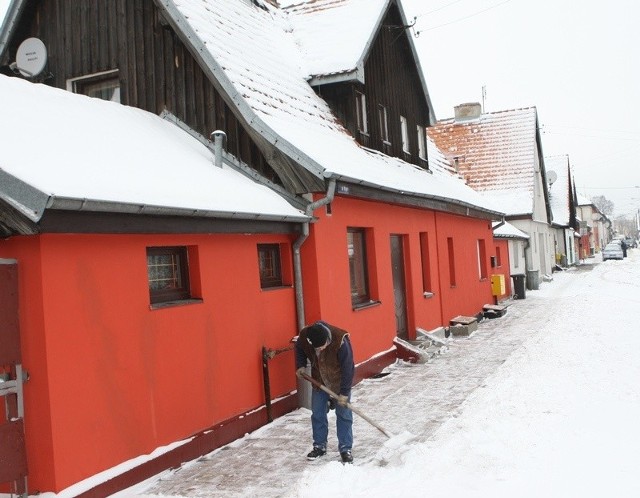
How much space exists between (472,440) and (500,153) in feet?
82.6

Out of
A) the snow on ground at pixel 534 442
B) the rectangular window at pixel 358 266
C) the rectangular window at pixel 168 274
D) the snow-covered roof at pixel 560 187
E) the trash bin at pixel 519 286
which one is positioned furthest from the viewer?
the snow-covered roof at pixel 560 187

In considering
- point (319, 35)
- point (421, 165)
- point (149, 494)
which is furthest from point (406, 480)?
point (421, 165)

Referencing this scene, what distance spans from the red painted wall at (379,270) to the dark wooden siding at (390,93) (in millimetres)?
1617

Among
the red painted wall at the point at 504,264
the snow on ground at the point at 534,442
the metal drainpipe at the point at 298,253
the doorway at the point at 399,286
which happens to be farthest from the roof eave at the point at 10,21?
the red painted wall at the point at 504,264

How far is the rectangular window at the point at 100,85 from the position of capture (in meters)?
9.91

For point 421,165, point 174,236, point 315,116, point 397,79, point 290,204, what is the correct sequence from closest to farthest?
point 174,236 → point 290,204 → point 315,116 → point 397,79 → point 421,165

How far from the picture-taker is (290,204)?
8.42m

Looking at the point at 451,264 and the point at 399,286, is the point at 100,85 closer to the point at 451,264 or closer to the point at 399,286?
the point at 399,286

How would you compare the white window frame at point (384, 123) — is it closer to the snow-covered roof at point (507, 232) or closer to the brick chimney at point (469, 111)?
the snow-covered roof at point (507, 232)

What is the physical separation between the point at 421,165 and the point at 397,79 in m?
2.30

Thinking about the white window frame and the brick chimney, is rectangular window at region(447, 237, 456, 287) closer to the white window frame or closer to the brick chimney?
the white window frame

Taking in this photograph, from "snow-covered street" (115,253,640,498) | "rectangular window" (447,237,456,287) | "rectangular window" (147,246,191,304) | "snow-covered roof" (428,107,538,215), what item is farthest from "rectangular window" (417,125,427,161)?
"snow-covered roof" (428,107,538,215)

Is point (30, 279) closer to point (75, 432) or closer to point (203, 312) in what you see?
point (75, 432)

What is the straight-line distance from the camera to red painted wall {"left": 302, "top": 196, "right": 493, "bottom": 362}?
8758 mm
